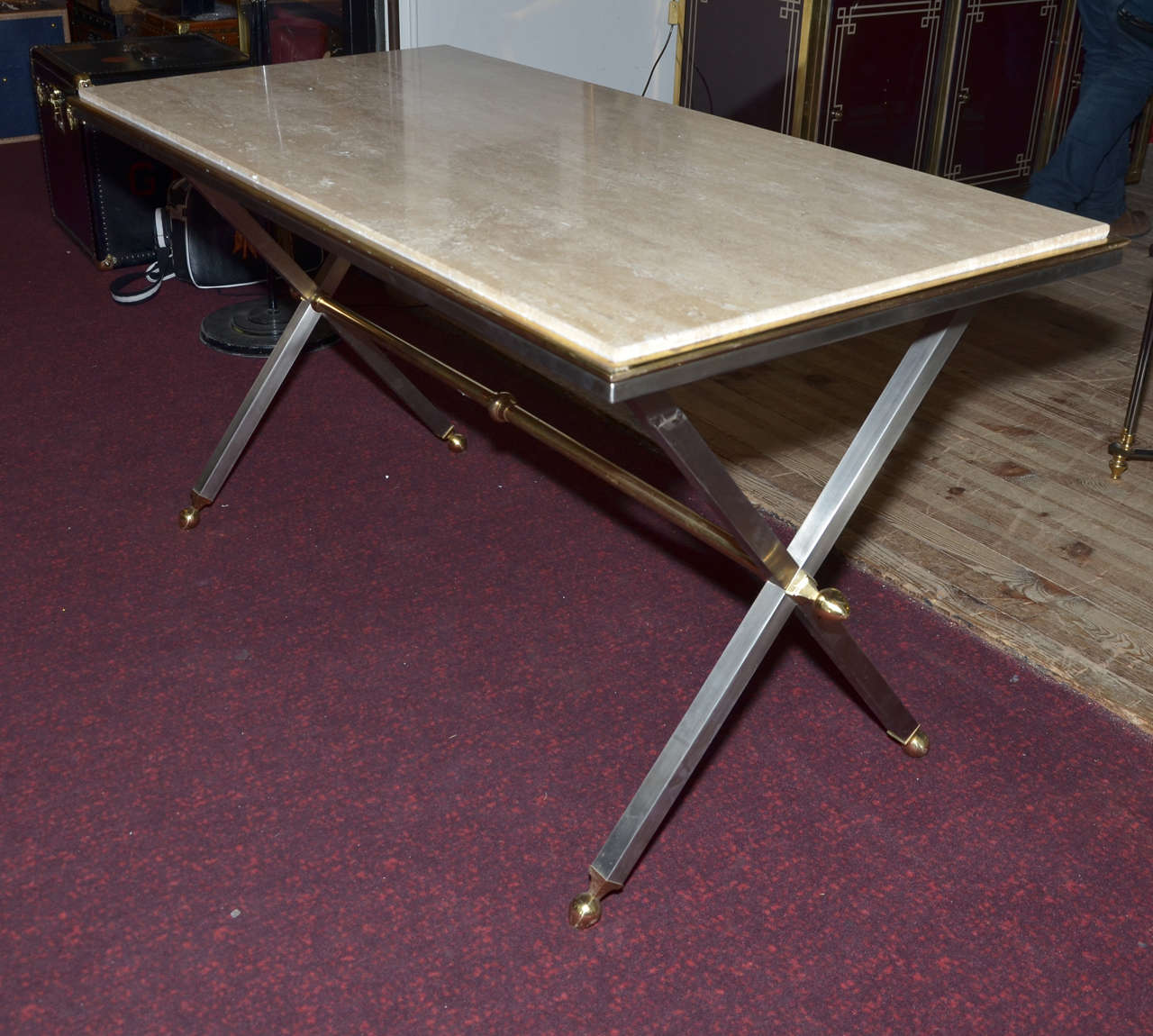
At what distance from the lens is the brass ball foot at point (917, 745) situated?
1756mm

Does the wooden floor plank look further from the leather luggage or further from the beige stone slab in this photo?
the leather luggage

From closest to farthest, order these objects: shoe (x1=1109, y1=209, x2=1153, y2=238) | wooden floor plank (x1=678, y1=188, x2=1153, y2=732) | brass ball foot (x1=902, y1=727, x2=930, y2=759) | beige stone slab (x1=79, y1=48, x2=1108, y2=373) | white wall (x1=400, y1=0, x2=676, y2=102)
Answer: beige stone slab (x1=79, y1=48, x2=1108, y2=373) < brass ball foot (x1=902, y1=727, x2=930, y2=759) < wooden floor plank (x1=678, y1=188, x2=1153, y2=732) < white wall (x1=400, y1=0, x2=676, y2=102) < shoe (x1=1109, y1=209, x2=1153, y2=238)

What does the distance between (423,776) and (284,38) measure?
7.10 feet

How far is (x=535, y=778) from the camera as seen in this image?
5.61 ft

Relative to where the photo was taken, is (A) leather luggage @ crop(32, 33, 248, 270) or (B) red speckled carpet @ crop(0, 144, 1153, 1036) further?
(A) leather luggage @ crop(32, 33, 248, 270)

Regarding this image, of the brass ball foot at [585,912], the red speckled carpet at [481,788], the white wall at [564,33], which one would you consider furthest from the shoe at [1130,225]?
the brass ball foot at [585,912]

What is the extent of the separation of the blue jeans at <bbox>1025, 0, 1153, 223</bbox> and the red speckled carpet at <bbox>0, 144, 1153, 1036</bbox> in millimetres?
1973

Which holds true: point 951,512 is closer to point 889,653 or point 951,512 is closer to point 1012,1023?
point 889,653

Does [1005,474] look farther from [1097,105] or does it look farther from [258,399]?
[1097,105]

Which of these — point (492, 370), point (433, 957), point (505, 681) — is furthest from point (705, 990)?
point (492, 370)

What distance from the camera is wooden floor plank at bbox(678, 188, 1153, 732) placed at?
2.04 metres

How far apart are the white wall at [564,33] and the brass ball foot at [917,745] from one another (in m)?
2.31

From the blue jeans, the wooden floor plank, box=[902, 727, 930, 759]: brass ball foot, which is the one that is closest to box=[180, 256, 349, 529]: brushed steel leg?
the wooden floor plank

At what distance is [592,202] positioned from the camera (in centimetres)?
148
